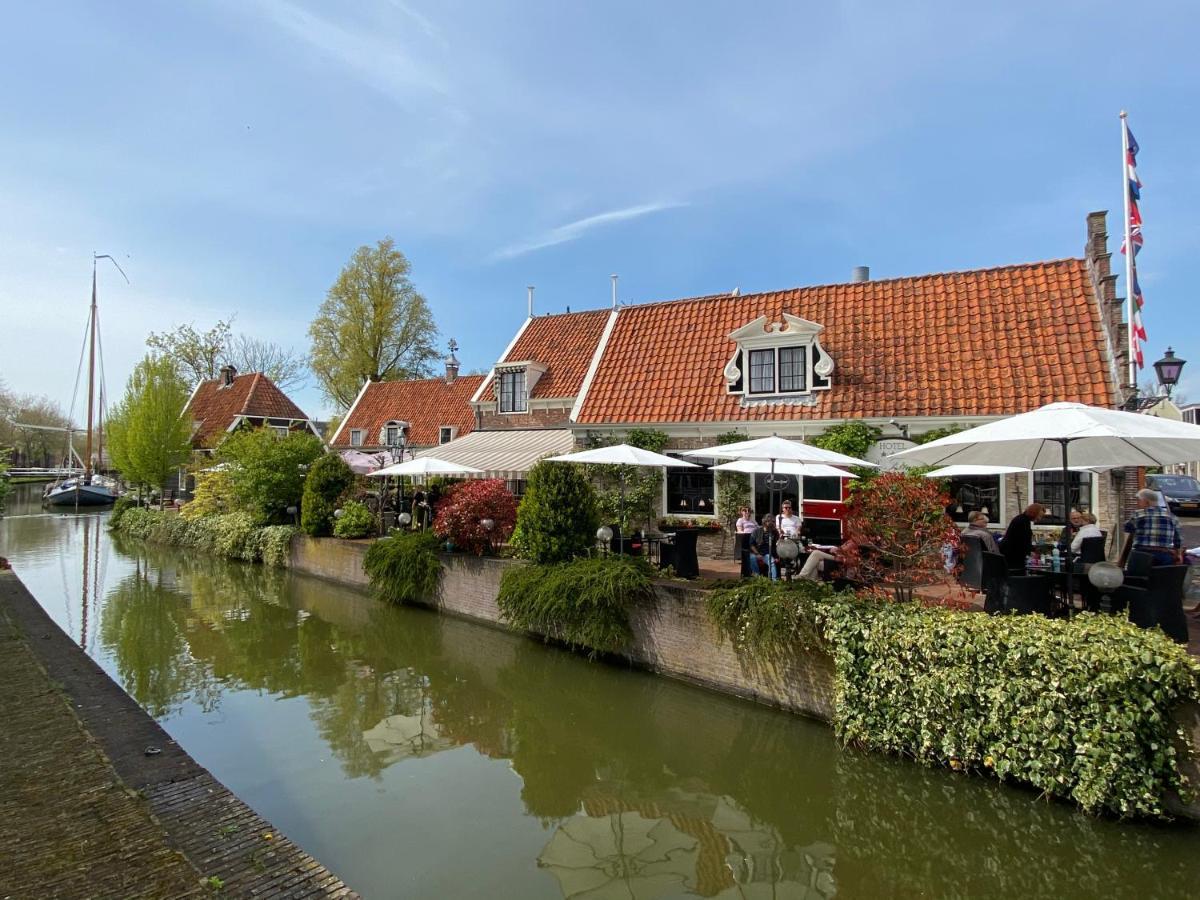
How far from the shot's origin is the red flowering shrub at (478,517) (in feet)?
45.9

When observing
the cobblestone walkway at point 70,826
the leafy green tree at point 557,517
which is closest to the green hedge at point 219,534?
the leafy green tree at point 557,517

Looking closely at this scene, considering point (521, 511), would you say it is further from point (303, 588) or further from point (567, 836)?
point (303, 588)

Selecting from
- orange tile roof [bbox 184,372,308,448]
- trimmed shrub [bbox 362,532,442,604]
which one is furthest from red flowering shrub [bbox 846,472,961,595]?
orange tile roof [bbox 184,372,308,448]

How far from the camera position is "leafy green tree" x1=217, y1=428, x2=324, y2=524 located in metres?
22.3

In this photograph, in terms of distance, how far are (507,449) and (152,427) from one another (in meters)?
23.9

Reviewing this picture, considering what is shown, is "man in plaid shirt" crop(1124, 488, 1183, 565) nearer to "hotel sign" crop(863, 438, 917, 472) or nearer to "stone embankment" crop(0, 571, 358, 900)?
"hotel sign" crop(863, 438, 917, 472)

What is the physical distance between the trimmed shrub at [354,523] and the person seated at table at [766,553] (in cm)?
1200

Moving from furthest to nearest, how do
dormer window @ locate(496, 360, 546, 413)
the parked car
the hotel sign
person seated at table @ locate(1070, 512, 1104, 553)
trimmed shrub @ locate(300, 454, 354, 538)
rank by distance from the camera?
the parked car → dormer window @ locate(496, 360, 546, 413) → trimmed shrub @ locate(300, 454, 354, 538) → the hotel sign → person seated at table @ locate(1070, 512, 1104, 553)

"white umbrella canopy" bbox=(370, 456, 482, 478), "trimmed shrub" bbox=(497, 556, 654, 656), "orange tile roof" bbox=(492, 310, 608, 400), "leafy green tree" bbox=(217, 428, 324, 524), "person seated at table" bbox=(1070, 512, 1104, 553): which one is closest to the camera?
"person seated at table" bbox=(1070, 512, 1104, 553)

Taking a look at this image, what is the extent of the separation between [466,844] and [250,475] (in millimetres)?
19561

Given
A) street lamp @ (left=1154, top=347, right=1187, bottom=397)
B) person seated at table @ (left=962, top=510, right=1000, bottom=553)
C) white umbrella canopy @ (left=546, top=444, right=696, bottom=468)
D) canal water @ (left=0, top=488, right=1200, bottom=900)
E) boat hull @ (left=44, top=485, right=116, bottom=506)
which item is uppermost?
street lamp @ (left=1154, top=347, right=1187, bottom=397)

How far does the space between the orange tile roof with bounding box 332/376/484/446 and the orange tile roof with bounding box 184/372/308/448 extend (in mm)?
6934

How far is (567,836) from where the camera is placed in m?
6.34

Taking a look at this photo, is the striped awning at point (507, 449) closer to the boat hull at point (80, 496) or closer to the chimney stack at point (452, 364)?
the chimney stack at point (452, 364)
